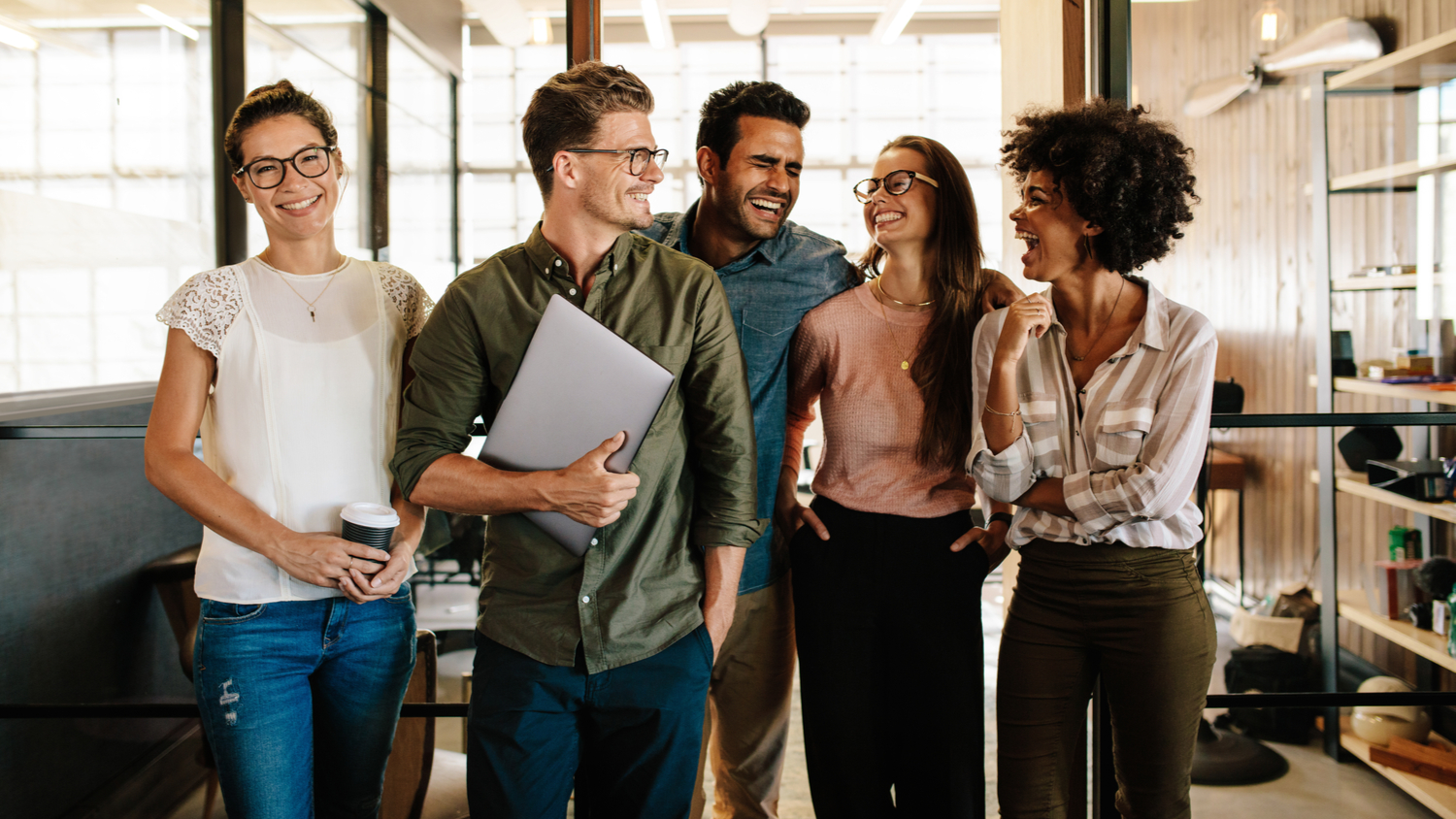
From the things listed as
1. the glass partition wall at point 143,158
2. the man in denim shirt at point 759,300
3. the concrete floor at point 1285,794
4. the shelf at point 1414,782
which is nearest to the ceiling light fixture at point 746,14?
the glass partition wall at point 143,158

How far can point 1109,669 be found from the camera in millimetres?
1417

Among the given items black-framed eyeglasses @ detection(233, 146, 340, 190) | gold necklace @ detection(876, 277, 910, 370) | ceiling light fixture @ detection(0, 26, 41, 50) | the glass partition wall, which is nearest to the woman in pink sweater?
gold necklace @ detection(876, 277, 910, 370)

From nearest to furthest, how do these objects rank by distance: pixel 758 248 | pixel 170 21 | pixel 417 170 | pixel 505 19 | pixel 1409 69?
1. pixel 758 248
2. pixel 505 19
3. pixel 1409 69
4. pixel 170 21
5. pixel 417 170

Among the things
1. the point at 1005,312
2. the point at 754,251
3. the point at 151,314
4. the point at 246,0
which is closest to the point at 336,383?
the point at 754,251

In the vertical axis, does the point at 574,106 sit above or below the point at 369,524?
above

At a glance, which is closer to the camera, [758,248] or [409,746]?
[758,248]

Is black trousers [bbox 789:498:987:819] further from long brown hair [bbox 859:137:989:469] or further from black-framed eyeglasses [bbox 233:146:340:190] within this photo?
black-framed eyeglasses [bbox 233:146:340:190]

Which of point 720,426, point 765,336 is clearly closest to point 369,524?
point 720,426

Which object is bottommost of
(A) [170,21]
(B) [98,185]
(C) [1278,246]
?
(C) [1278,246]

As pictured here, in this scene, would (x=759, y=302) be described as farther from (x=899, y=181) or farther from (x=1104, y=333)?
(x=1104, y=333)

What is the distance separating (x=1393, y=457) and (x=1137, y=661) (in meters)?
2.30

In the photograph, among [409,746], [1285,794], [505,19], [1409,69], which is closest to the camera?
[409,746]

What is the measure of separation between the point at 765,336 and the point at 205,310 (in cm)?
94

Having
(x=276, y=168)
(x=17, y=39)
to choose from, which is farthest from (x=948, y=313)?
(x=17, y=39)
